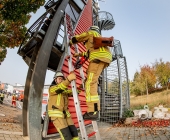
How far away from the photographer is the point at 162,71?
117ft

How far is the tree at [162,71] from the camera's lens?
35406mm

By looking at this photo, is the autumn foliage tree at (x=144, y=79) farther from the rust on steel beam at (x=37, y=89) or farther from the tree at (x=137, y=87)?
the rust on steel beam at (x=37, y=89)

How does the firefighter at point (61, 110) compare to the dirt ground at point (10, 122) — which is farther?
the dirt ground at point (10, 122)

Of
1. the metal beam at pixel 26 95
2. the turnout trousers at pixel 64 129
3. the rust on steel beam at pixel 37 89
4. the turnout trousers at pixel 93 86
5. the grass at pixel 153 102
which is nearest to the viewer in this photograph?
the turnout trousers at pixel 93 86

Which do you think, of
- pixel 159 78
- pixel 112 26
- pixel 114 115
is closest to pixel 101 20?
pixel 112 26

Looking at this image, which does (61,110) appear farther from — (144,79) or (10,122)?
(144,79)

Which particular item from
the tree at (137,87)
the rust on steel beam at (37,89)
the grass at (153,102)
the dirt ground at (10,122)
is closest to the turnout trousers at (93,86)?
the rust on steel beam at (37,89)

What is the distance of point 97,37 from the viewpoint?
3.31 meters

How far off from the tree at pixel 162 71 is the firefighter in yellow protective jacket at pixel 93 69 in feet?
117

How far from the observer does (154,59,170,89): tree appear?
35.4m

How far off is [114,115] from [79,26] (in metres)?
6.78

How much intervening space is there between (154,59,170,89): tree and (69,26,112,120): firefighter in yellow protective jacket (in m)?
35.6

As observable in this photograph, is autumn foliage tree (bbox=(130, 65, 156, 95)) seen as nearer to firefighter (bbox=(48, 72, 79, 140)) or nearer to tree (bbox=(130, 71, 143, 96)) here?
tree (bbox=(130, 71, 143, 96))

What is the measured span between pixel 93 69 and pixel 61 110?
112cm
